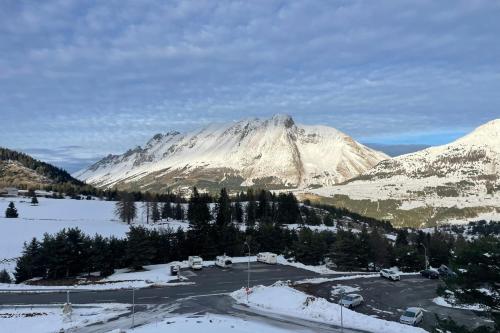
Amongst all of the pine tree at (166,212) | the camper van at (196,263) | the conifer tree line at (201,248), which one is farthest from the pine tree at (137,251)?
the pine tree at (166,212)

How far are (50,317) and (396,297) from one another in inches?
1655

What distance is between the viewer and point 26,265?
80812 millimetres

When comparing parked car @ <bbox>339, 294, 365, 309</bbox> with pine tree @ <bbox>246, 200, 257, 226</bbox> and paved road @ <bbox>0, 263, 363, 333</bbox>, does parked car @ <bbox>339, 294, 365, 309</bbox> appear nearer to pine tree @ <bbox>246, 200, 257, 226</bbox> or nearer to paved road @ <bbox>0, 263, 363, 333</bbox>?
paved road @ <bbox>0, 263, 363, 333</bbox>

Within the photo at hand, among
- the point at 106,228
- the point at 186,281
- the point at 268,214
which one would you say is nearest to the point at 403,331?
the point at 186,281

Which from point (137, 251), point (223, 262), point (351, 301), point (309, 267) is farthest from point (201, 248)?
point (351, 301)

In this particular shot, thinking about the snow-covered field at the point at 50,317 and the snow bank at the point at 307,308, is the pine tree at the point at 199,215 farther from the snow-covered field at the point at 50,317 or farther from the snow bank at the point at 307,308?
the snow-covered field at the point at 50,317

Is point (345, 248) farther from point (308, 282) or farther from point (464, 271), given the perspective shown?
point (464, 271)

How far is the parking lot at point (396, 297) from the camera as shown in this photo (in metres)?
51.6

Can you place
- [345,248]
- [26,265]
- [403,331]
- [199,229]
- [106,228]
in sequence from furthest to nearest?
1. [106,228]
2. [199,229]
3. [345,248]
4. [26,265]
5. [403,331]

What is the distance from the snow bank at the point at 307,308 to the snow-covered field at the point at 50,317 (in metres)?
15.7

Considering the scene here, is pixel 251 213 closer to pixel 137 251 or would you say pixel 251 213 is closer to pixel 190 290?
pixel 137 251

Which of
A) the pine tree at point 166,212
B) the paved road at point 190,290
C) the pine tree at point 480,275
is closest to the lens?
the pine tree at point 480,275

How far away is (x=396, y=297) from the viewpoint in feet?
210

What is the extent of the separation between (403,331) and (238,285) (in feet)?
109
